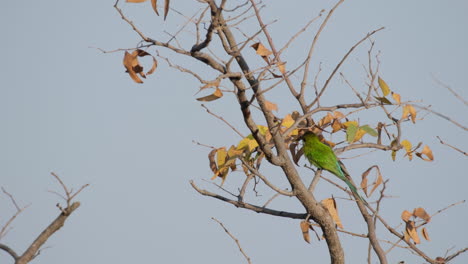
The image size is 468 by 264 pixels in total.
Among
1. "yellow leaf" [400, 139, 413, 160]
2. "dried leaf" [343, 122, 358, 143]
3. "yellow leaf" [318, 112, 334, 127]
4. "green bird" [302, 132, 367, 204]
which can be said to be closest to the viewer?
"dried leaf" [343, 122, 358, 143]

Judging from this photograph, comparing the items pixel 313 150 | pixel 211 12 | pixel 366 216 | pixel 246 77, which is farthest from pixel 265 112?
pixel 366 216

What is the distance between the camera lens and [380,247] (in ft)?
12.1

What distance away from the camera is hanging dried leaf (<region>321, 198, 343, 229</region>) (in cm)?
325

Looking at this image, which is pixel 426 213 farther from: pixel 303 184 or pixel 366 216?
pixel 303 184

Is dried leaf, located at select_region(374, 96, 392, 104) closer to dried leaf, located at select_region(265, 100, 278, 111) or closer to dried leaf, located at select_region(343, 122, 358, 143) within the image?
dried leaf, located at select_region(343, 122, 358, 143)

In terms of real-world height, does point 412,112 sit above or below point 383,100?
above

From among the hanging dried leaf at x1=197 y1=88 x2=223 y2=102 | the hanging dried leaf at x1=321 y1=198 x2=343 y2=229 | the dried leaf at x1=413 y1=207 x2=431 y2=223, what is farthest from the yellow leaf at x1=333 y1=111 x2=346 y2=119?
the hanging dried leaf at x1=197 y1=88 x2=223 y2=102

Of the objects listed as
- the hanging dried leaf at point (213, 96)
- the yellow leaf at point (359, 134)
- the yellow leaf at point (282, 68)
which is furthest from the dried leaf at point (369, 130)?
the hanging dried leaf at point (213, 96)

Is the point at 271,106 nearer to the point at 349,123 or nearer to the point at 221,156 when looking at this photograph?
the point at 221,156

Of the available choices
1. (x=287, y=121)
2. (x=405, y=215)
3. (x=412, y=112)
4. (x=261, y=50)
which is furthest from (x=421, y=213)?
(x=261, y=50)

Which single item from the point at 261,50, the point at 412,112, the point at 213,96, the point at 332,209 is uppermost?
the point at 412,112

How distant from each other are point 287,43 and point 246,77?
259 millimetres

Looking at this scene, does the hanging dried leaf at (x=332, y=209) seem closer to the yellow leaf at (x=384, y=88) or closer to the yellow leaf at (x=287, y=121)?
the yellow leaf at (x=287, y=121)

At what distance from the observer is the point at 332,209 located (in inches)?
128
